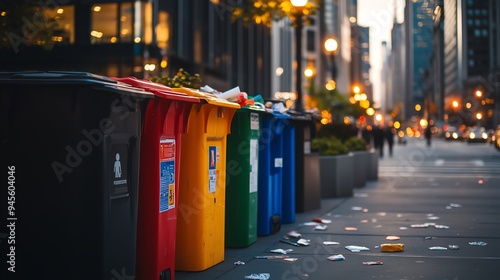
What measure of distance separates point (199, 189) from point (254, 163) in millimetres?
1997

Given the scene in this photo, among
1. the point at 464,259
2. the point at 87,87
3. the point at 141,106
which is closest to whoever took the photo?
the point at 87,87

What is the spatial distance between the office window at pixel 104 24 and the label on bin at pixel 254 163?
3268 centimetres

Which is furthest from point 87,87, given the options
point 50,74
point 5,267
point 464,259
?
point 464,259

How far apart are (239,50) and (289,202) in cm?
4894

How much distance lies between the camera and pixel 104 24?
41.2 meters

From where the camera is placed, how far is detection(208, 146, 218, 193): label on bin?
7.94m

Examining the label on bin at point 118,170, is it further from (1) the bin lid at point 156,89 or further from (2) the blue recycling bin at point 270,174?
(2) the blue recycling bin at point 270,174

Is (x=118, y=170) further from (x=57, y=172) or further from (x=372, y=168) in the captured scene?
(x=372, y=168)

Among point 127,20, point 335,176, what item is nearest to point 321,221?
point 335,176

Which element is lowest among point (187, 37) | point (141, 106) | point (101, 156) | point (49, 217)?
point (49, 217)

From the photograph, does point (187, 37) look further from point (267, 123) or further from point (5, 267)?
point (5, 267)

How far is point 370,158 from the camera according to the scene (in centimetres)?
2306

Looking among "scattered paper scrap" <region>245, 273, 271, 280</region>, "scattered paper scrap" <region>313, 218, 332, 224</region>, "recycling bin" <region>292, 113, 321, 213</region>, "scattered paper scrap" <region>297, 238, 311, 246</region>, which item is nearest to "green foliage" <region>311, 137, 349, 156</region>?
"recycling bin" <region>292, 113, 321, 213</region>

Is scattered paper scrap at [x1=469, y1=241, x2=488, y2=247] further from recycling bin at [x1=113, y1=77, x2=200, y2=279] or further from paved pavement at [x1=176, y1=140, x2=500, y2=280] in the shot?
recycling bin at [x1=113, y1=77, x2=200, y2=279]
